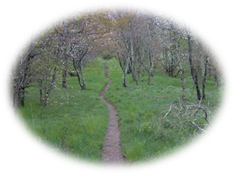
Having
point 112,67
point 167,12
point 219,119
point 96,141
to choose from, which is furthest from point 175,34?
point 96,141

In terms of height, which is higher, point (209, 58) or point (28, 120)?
point (209, 58)

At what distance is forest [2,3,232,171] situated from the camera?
3500 mm

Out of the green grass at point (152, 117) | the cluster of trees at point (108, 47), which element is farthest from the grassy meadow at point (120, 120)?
the cluster of trees at point (108, 47)

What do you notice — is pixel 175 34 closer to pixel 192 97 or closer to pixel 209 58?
pixel 209 58

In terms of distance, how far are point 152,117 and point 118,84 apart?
1.31 m

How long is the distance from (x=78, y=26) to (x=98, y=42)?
1.91ft

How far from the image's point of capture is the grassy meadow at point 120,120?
344cm

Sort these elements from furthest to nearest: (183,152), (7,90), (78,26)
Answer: (78,26) < (7,90) < (183,152)

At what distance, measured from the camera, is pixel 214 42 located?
11.1ft

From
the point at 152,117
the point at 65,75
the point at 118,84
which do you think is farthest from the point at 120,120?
the point at 65,75

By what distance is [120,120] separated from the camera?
15.7 feet

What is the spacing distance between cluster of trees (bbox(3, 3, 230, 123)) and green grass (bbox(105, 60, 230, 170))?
0.66 feet

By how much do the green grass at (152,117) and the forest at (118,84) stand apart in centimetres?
2

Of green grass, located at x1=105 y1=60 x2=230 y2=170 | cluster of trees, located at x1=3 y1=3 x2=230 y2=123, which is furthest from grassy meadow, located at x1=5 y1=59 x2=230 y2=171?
cluster of trees, located at x1=3 y1=3 x2=230 y2=123
